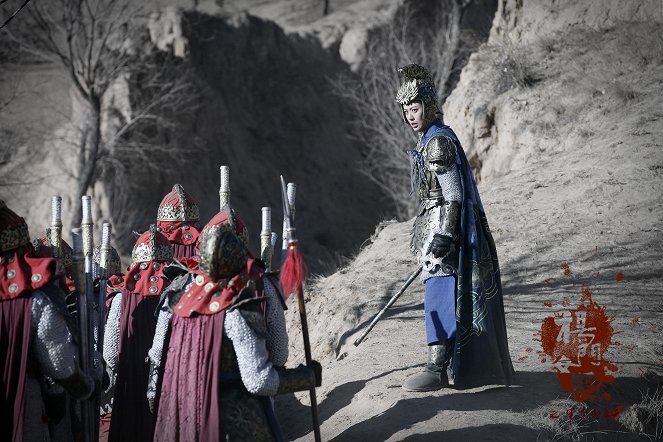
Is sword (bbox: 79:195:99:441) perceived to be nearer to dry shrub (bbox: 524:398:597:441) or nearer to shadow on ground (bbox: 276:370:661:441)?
shadow on ground (bbox: 276:370:661:441)

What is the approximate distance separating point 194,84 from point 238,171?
8.13ft

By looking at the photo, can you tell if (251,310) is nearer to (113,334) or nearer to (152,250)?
(152,250)

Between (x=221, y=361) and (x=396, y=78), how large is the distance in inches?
634

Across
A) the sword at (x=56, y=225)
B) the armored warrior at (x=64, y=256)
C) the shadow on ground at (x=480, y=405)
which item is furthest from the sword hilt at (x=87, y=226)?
the shadow on ground at (x=480, y=405)

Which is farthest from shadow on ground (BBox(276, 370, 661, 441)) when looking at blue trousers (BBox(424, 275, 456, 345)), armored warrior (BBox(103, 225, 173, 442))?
armored warrior (BBox(103, 225, 173, 442))

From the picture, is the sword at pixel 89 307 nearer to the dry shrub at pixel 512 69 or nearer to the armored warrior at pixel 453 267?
the armored warrior at pixel 453 267

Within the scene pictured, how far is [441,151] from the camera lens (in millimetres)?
5316

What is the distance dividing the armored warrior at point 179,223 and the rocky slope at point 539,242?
1624 millimetres

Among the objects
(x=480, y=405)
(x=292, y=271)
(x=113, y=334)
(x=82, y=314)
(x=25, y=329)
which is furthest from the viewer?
(x=113, y=334)

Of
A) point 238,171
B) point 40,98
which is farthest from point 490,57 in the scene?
point 40,98

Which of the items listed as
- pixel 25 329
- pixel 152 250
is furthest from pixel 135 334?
pixel 25 329

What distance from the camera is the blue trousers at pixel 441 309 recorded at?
537 cm

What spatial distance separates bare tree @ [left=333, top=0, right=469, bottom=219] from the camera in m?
19.0

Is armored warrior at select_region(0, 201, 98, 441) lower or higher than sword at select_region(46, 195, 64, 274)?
lower
